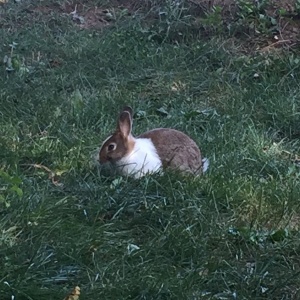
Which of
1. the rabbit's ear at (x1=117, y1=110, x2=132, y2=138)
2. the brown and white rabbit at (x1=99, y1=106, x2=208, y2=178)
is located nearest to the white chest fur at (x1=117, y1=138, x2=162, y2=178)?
the brown and white rabbit at (x1=99, y1=106, x2=208, y2=178)

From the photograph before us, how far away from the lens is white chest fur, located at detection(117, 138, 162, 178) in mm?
5182

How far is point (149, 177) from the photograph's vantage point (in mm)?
5000

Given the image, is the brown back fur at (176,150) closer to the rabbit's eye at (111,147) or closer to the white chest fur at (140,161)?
the white chest fur at (140,161)

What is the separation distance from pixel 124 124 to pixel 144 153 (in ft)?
0.78

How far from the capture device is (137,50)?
812cm

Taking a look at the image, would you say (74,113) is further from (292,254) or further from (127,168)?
(292,254)

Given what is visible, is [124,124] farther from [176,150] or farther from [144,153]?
[176,150]

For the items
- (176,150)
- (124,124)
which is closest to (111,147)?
(124,124)

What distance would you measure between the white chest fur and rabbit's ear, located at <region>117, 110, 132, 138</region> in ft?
0.33

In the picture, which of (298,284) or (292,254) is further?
(292,254)

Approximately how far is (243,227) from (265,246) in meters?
0.24

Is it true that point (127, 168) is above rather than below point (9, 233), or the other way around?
below

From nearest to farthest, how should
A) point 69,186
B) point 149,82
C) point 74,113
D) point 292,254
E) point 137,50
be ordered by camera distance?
1. point 292,254
2. point 69,186
3. point 74,113
4. point 149,82
5. point 137,50

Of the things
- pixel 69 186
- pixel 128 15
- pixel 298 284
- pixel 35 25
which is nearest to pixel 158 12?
pixel 128 15
